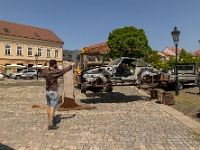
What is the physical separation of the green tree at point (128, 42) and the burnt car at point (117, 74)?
93.6 feet

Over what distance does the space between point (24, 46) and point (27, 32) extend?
3721mm

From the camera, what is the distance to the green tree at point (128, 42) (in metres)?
38.3

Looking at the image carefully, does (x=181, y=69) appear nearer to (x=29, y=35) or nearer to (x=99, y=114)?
(x=99, y=114)

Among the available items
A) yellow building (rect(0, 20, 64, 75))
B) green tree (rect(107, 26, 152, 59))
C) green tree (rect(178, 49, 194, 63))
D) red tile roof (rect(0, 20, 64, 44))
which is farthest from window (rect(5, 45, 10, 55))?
green tree (rect(178, 49, 194, 63))

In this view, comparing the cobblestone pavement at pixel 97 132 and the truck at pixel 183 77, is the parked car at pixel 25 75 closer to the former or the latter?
the truck at pixel 183 77

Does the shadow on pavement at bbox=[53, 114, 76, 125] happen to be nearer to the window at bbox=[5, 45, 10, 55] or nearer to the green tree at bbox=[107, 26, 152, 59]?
the green tree at bbox=[107, 26, 152, 59]

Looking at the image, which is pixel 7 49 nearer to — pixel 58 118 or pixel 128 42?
pixel 128 42

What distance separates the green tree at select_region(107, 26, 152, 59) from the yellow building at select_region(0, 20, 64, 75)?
14.1 m

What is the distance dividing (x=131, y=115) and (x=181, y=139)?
94.6 inches

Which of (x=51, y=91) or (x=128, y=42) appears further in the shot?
(x=128, y=42)

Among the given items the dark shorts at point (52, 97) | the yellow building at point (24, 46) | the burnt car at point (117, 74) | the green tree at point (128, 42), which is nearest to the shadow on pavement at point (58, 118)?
the dark shorts at point (52, 97)

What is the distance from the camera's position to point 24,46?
4075 centimetres

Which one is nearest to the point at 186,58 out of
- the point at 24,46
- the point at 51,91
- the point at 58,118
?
the point at 24,46

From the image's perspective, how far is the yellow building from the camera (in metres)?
37.7
